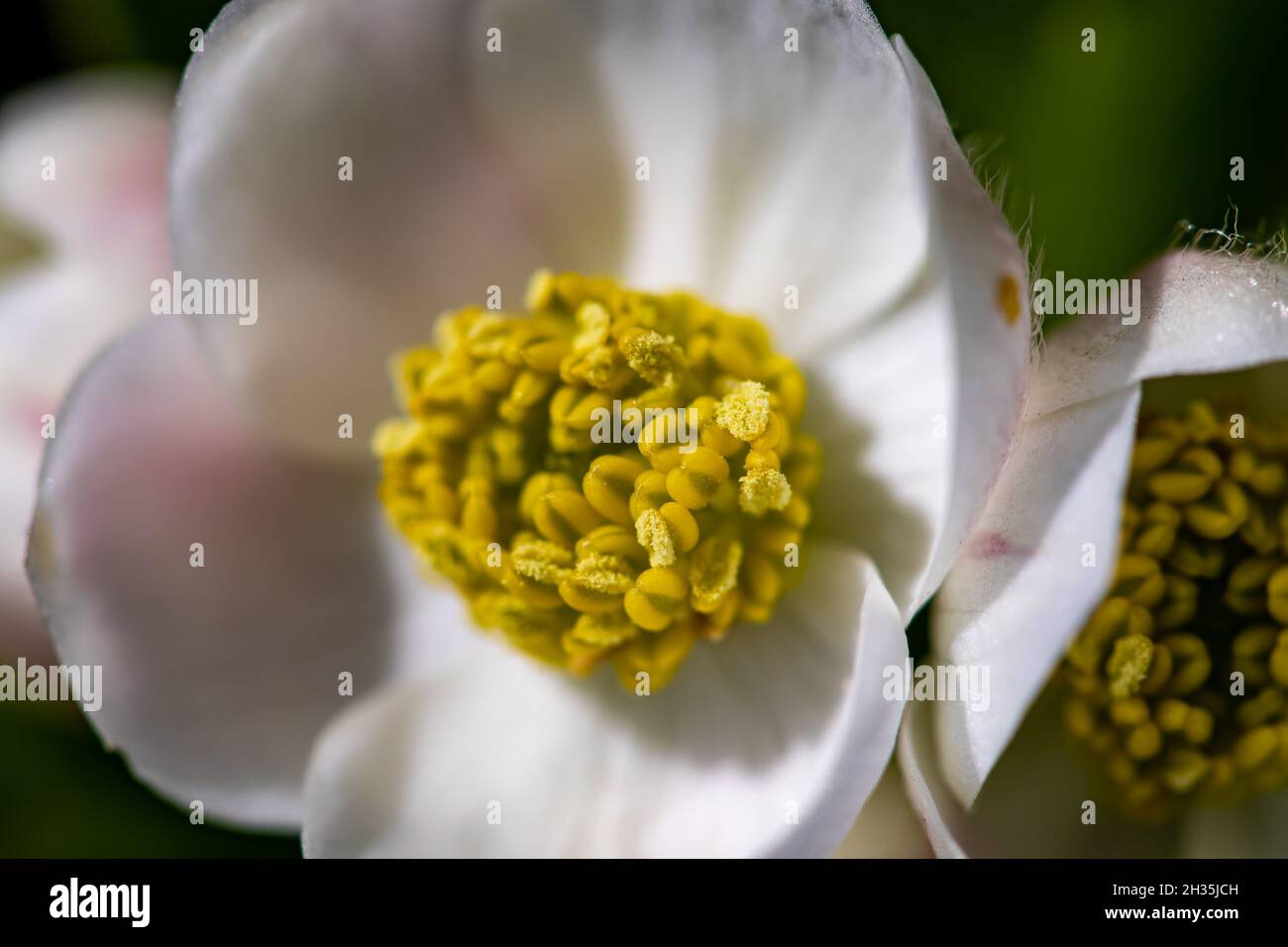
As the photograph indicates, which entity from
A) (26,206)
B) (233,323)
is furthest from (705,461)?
(26,206)

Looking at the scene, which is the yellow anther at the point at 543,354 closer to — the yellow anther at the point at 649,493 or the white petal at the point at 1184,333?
the yellow anther at the point at 649,493

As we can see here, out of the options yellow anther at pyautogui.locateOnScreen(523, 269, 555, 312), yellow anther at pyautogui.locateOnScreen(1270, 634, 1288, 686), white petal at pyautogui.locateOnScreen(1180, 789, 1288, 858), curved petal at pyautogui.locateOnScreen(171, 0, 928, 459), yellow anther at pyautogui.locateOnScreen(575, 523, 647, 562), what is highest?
curved petal at pyautogui.locateOnScreen(171, 0, 928, 459)

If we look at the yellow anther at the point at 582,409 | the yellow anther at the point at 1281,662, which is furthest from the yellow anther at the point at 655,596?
the yellow anther at the point at 1281,662

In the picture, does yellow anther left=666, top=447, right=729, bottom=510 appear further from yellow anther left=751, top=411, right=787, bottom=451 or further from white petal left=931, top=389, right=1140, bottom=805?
white petal left=931, top=389, right=1140, bottom=805

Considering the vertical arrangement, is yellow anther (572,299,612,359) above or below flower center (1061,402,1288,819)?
above

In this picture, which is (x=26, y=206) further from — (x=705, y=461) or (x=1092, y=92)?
(x=1092, y=92)

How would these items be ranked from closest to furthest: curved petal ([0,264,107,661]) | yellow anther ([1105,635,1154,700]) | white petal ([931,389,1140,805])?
white petal ([931,389,1140,805]) < yellow anther ([1105,635,1154,700]) < curved petal ([0,264,107,661])

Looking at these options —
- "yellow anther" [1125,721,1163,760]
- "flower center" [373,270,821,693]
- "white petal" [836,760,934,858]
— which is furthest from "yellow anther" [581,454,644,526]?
"yellow anther" [1125,721,1163,760]
